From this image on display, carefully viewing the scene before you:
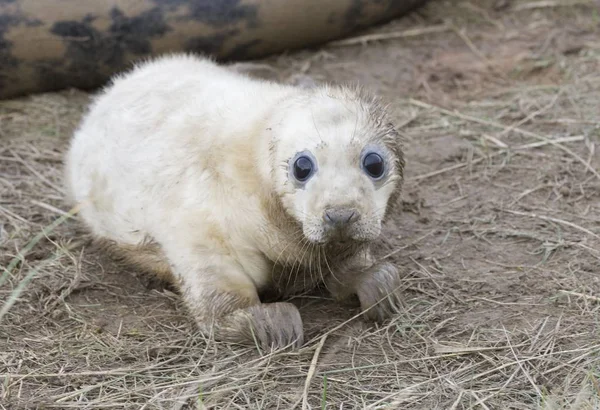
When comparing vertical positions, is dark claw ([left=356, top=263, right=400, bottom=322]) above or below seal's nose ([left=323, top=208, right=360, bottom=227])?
below

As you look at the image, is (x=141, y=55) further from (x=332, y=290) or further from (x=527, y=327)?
(x=527, y=327)

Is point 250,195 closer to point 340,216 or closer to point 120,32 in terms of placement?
point 340,216

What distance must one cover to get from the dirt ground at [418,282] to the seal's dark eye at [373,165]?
2.14 feet

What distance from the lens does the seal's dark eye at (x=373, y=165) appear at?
11.8ft

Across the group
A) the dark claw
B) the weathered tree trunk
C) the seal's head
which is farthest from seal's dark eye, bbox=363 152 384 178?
the weathered tree trunk

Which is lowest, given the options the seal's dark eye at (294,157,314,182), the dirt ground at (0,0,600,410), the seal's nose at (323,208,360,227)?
the dirt ground at (0,0,600,410)

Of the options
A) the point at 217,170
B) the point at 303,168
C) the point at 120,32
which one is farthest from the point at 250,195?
the point at 120,32

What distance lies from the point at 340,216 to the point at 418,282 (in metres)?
0.90

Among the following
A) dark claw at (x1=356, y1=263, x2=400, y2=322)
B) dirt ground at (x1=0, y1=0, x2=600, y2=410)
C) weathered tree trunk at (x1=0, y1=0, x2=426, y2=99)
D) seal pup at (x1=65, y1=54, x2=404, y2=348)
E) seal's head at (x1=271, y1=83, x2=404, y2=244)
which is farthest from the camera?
weathered tree trunk at (x1=0, y1=0, x2=426, y2=99)

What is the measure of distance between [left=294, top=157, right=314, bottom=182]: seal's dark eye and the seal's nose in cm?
23

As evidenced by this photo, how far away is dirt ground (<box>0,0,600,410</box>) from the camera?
3.35m

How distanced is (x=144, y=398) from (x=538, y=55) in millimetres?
4449

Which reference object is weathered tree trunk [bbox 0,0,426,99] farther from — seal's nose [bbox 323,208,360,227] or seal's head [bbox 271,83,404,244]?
seal's nose [bbox 323,208,360,227]

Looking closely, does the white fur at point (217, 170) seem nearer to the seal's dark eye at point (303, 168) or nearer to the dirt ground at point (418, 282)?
the seal's dark eye at point (303, 168)
